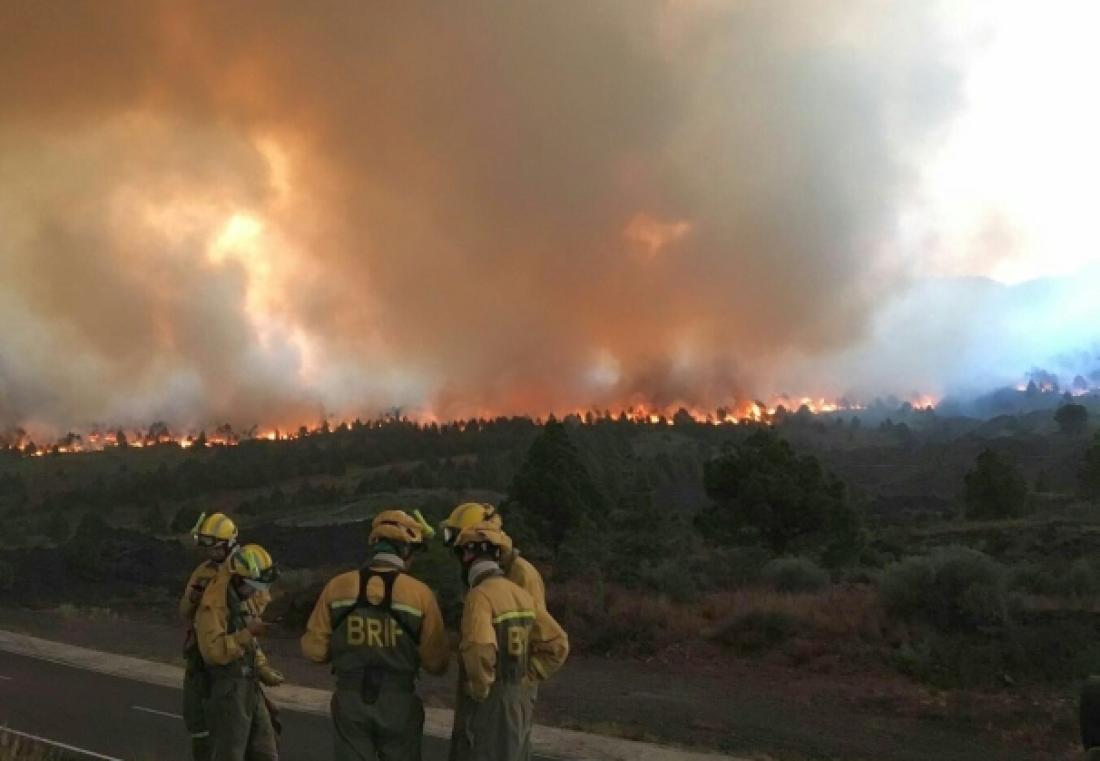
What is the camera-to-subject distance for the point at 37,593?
3778cm

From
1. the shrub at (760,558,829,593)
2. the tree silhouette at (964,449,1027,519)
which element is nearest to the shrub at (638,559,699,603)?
the shrub at (760,558,829,593)

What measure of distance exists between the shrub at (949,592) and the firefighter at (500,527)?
14.4 meters

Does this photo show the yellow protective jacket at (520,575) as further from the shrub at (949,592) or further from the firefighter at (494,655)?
the shrub at (949,592)

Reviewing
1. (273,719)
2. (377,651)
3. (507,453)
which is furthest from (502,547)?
(507,453)

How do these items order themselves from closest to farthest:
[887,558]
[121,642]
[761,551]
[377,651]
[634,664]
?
[377,651] < [634,664] < [121,642] < [761,551] < [887,558]

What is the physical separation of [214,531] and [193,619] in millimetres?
621

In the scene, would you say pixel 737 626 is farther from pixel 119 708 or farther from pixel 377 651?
pixel 377 651

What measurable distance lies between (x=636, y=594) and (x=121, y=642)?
41.4 ft

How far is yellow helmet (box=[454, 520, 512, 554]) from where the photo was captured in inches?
181

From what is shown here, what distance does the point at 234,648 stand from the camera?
5.59 meters

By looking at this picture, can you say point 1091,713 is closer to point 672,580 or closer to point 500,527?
point 500,527

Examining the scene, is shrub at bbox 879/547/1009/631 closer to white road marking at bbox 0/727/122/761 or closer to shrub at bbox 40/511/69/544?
white road marking at bbox 0/727/122/761

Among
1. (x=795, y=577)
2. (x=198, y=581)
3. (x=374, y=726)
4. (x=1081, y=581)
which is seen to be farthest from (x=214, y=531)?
(x=1081, y=581)

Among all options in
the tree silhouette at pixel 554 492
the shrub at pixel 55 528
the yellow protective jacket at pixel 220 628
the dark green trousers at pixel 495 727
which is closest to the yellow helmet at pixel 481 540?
the dark green trousers at pixel 495 727
